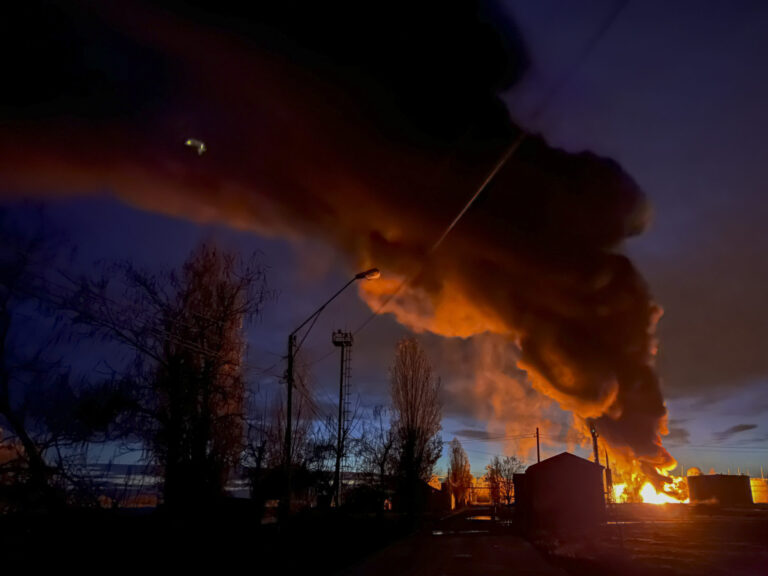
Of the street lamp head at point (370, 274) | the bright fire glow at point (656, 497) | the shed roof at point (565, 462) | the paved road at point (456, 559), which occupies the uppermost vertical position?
the street lamp head at point (370, 274)

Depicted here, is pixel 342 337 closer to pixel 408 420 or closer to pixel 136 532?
pixel 408 420

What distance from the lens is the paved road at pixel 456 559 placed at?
57.8ft

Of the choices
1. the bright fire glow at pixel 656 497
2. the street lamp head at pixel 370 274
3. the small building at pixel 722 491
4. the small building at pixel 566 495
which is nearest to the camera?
the street lamp head at pixel 370 274

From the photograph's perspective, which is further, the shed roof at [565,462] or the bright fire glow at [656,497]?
the bright fire glow at [656,497]

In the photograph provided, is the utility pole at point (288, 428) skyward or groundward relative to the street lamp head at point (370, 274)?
groundward

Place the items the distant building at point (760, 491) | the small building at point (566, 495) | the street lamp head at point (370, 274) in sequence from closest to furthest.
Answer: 1. the street lamp head at point (370, 274)
2. the small building at point (566, 495)
3. the distant building at point (760, 491)

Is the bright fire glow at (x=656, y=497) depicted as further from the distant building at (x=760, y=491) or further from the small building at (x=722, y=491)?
the distant building at (x=760, y=491)

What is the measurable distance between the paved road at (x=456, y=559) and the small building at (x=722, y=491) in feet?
151

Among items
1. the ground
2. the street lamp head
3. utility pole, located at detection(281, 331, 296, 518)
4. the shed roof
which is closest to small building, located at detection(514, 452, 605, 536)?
the shed roof

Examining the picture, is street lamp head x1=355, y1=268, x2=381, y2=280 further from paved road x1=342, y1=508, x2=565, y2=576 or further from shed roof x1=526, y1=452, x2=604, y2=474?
shed roof x1=526, y1=452, x2=604, y2=474

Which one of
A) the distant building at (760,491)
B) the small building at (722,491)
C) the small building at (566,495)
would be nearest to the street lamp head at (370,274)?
the small building at (566,495)

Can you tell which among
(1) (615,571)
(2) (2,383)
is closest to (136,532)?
(2) (2,383)

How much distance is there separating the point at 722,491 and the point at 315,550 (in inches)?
2367

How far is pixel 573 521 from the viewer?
136 feet
